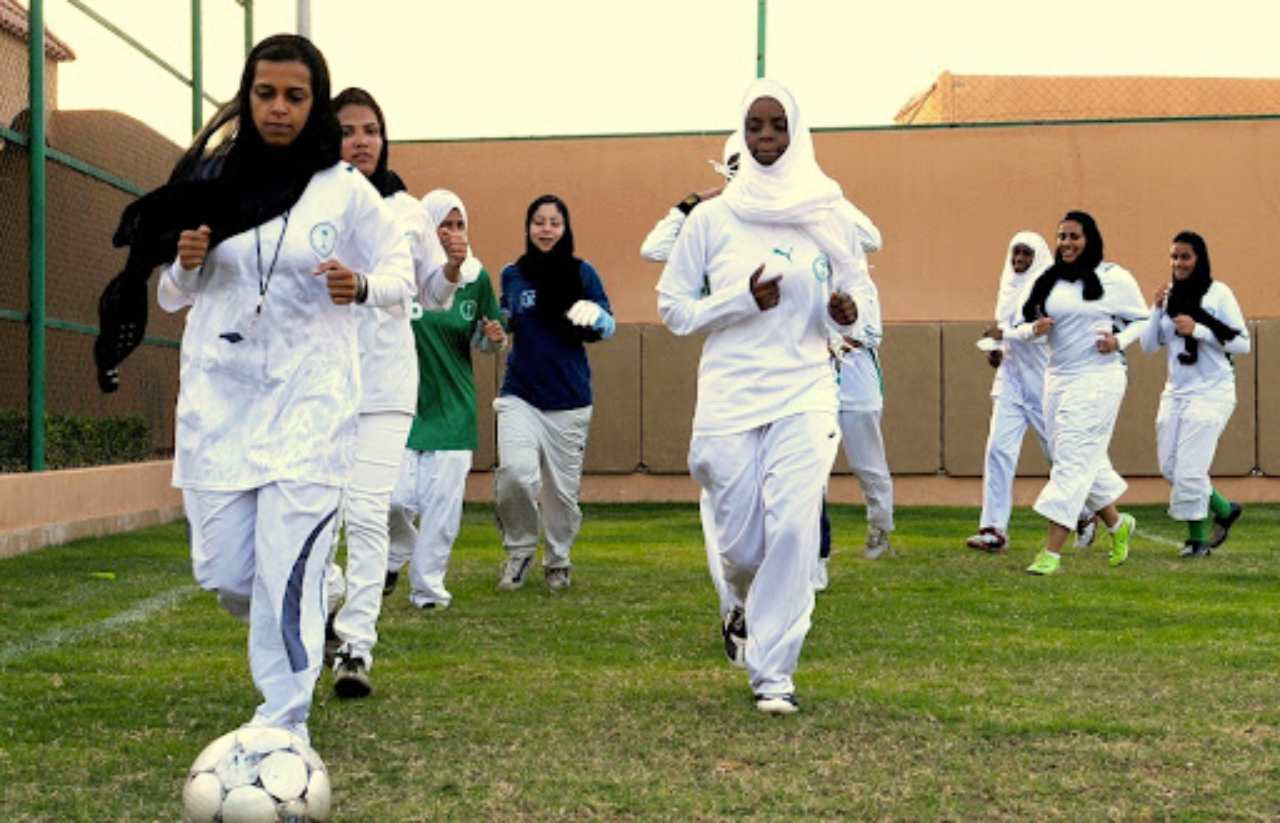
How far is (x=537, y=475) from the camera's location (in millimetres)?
10312

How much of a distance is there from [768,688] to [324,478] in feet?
6.24

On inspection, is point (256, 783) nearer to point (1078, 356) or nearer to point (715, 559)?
point (715, 559)

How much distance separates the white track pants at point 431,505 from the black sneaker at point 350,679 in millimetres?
2686

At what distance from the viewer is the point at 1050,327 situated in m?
11.6

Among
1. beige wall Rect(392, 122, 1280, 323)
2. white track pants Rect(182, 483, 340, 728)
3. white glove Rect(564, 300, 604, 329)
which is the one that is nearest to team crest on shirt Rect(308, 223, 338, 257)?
white track pants Rect(182, 483, 340, 728)

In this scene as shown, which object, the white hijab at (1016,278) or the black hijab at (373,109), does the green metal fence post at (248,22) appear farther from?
the black hijab at (373,109)

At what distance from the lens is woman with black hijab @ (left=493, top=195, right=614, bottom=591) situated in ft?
33.7

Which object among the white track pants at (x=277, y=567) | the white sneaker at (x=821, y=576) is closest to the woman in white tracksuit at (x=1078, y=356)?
the white sneaker at (x=821, y=576)

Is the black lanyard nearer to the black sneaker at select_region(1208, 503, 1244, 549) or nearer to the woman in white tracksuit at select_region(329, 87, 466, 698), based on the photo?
the woman in white tracksuit at select_region(329, 87, 466, 698)

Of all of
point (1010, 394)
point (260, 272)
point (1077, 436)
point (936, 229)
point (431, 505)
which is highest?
point (936, 229)

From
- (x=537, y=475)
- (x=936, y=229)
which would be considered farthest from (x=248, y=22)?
(x=537, y=475)

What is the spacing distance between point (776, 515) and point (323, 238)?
203 centimetres

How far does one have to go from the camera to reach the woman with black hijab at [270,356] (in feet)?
16.2

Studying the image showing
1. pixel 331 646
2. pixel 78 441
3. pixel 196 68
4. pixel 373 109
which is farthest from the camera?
pixel 196 68
